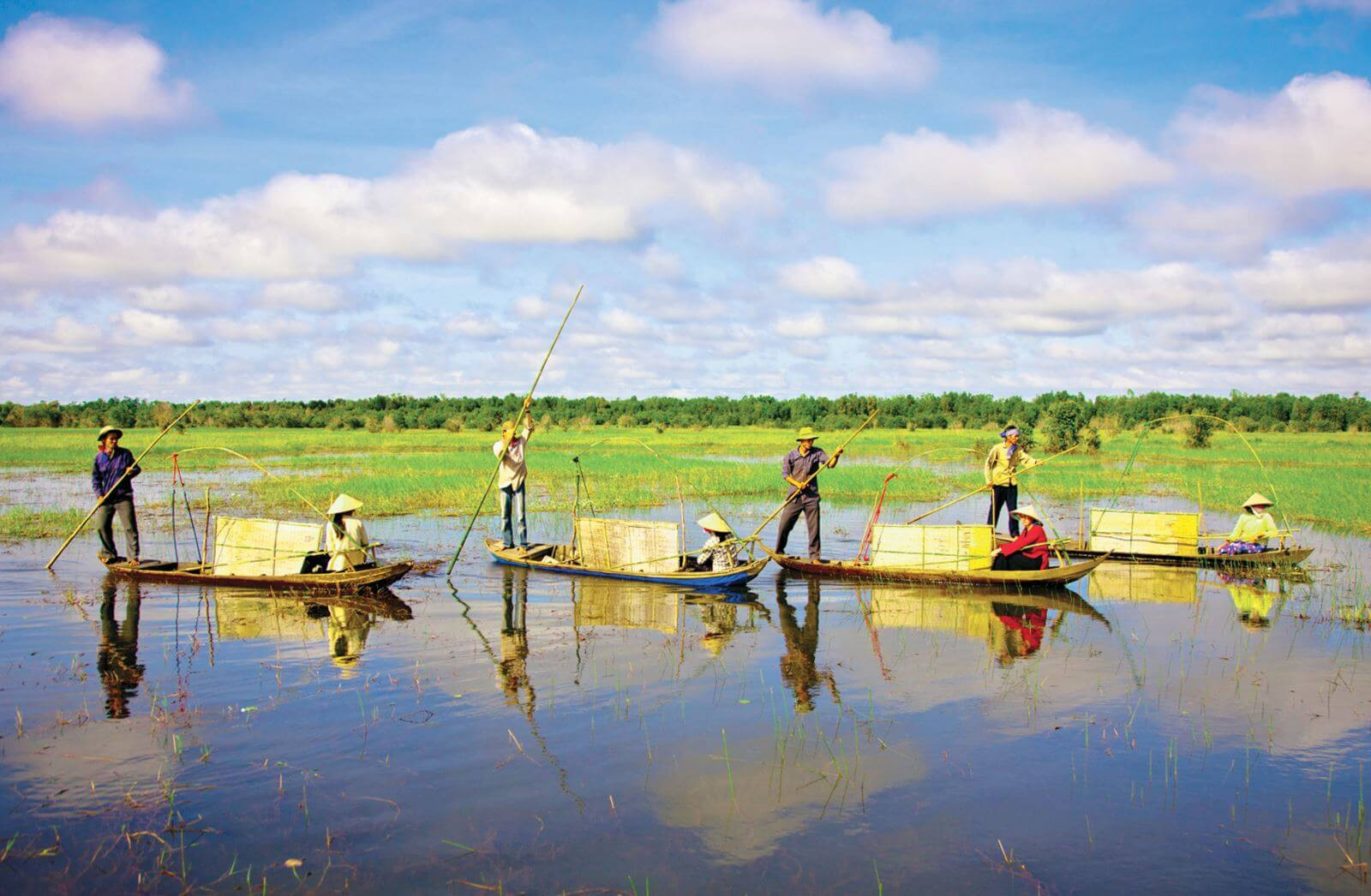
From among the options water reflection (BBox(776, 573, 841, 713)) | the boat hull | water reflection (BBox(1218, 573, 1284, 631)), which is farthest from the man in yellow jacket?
water reflection (BBox(776, 573, 841, 713))

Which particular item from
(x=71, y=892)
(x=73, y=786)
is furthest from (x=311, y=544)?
(x=71, y=892)

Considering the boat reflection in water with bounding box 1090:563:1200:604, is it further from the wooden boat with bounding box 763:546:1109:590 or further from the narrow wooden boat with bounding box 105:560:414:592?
the narrow wooden boat with bounding box 105:560:414:592

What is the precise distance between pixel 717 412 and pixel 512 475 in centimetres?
5008

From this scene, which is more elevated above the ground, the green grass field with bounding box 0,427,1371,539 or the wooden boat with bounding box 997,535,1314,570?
the green grass field with bounding box 0,427,1371,539

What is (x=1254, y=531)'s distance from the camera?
11.1m

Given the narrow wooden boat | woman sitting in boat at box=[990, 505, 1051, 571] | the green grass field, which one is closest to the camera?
the narrow wooden boat

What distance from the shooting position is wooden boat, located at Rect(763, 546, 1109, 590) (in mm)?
9375

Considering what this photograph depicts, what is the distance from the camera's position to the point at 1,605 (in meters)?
8.84

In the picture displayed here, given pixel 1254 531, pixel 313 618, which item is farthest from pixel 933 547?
pixel 313 618

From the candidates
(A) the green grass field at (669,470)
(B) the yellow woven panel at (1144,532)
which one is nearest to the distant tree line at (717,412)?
(A) the green grass field at (669,470)

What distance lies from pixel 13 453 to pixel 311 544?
90.5 feet

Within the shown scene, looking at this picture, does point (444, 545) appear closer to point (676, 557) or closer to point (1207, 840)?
point (676, 557)

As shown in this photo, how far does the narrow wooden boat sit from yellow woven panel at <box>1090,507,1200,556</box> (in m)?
8.75

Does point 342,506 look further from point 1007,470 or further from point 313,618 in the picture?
point 1007,470
